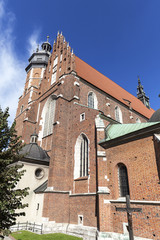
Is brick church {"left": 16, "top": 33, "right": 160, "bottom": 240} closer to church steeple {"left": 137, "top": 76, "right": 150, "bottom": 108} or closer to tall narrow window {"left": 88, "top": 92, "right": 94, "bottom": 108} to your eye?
tall narrow window {"left": 88, "top": 92, "right": 94, "bottom": 108}

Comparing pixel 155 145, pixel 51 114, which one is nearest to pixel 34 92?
pixel 51 114

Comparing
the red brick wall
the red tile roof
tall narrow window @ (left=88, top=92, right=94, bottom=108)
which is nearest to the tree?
the red brick wall

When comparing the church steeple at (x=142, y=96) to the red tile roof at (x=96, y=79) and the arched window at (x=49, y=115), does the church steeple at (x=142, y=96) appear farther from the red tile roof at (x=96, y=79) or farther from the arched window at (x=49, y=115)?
the arched window at (x=49, y=115)

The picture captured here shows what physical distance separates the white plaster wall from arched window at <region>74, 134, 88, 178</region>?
322 centimetres

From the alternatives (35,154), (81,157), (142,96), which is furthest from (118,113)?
(142,96)

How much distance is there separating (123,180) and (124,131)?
2996 mm

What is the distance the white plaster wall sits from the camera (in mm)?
12828

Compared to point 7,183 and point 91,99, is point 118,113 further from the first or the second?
point 7,183

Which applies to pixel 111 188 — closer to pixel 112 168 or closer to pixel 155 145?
pixel 112 168

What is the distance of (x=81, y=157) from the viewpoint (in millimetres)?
13836

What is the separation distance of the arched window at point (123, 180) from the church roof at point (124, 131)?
1.56 metres

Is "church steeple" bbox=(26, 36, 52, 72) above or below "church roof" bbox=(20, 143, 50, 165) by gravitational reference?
above

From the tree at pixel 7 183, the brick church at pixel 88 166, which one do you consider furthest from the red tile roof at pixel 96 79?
the tree at pixel 7 183

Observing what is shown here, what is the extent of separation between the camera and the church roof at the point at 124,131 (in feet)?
31.0
